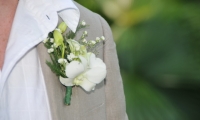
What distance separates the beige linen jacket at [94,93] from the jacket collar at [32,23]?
0.05 metres

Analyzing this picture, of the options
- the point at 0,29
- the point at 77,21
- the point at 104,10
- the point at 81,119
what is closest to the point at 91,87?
the point at 81,119

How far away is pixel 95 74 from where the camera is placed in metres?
1.52

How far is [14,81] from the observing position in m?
1.45

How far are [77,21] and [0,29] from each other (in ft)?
0.87

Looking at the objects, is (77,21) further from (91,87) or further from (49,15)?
(91,87)

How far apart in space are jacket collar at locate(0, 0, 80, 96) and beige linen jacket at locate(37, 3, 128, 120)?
1.8 inches

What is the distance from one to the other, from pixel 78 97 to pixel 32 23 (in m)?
0.29

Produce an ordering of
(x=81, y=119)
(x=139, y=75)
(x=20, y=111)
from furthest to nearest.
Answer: (x=139, y=75), (x=81, y=119), (x=20, y=111)

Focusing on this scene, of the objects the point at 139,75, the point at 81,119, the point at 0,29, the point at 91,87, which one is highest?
the point at 0,29

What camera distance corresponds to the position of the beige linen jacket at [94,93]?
1.50 metres

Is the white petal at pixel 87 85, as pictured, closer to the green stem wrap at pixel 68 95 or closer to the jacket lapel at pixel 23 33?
the green stem wrap at pixel 68 95

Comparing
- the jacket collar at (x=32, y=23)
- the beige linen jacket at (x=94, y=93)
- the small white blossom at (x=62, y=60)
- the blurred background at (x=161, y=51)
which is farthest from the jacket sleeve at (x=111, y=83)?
the blurred background at (x=161, y=51)

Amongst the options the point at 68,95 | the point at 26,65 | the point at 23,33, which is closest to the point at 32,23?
the point at 23,33

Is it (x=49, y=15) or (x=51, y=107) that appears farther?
(x=49, y=15)
